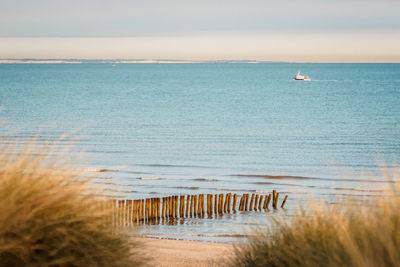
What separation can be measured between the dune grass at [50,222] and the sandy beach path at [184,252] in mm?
2164

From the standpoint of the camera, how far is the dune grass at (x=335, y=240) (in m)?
4.91

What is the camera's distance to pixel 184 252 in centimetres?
1002

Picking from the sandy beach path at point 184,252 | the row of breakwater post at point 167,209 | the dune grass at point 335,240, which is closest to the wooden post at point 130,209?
the row of breakwater post at point 167,209

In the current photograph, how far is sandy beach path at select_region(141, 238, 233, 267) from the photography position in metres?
8.95

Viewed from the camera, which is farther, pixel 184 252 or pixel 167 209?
pixel 167 209

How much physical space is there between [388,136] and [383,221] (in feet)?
123

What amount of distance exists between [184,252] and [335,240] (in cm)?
499

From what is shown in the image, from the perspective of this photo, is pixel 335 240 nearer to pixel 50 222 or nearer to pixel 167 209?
pixel 50 222

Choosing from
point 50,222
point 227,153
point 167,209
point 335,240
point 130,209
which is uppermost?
point 50,222

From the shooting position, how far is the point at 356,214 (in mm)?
5914

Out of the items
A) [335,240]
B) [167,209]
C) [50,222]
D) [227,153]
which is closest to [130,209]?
[167,209]

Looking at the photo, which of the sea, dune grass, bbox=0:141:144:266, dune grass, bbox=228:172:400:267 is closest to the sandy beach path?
the sea

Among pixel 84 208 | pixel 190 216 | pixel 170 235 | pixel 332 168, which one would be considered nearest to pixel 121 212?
pixel 170 235

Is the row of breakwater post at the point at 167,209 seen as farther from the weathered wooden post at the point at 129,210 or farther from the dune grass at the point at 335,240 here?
the dune grass at the point at 335,240
